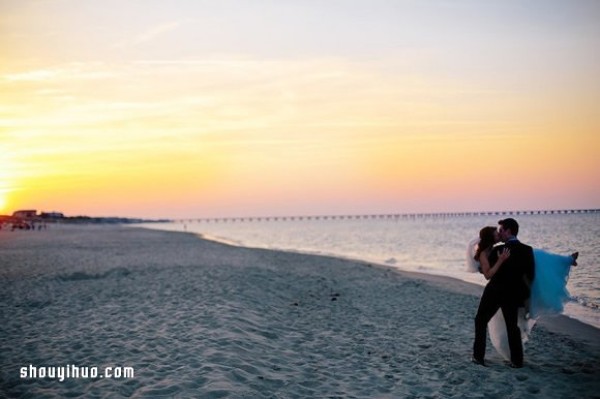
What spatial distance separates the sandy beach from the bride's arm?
57.3 inches

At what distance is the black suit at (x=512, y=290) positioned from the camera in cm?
666

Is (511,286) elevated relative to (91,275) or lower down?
elevated

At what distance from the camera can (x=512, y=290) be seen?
6.72 metres

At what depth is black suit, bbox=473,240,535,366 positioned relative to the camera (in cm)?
666

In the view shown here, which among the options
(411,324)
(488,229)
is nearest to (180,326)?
(411,324)

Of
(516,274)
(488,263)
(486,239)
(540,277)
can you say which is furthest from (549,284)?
(486,239)

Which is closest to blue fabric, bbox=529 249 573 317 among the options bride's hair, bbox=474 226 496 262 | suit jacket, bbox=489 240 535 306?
suit jacket, bbox=489 240 535 306

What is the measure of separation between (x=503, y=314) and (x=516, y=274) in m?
0.65

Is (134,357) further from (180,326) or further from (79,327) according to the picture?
(79,327)

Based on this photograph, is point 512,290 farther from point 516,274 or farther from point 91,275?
point 91,275

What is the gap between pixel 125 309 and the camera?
1045 cm

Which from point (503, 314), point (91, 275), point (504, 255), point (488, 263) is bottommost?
point (91, 275)

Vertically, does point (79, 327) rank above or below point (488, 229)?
below

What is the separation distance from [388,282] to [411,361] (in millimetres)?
10063
